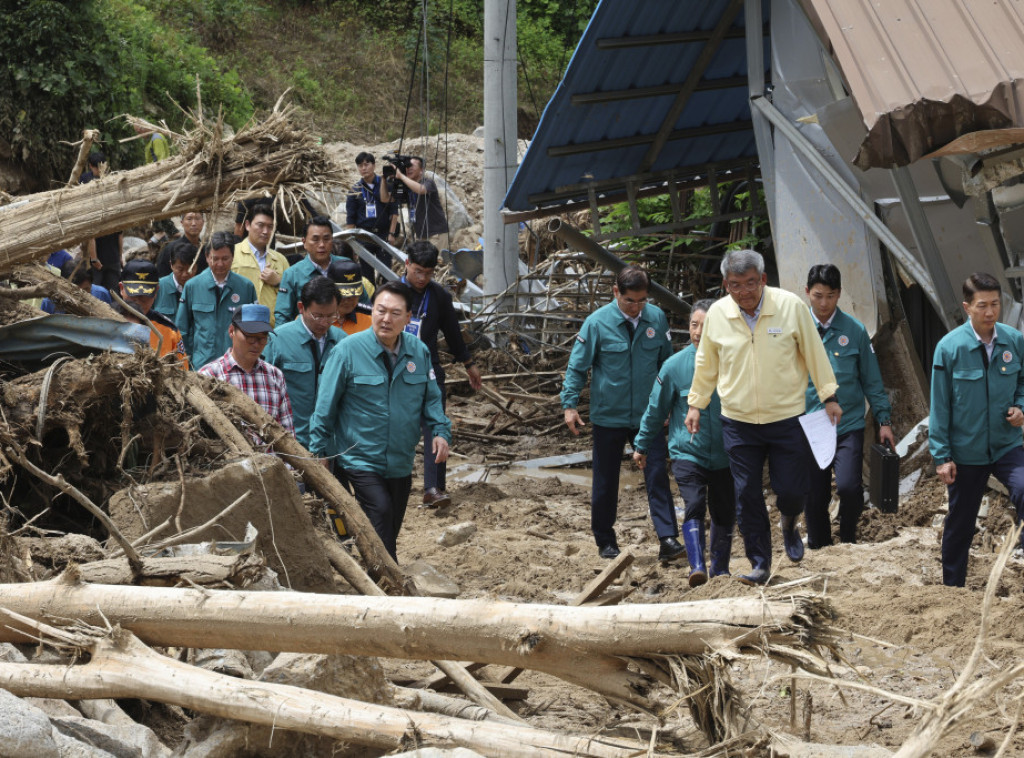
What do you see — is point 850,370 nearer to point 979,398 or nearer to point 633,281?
point 979,398

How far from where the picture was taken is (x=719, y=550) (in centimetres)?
725

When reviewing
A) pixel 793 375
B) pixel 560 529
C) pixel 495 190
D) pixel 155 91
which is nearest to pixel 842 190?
pixel 793 375

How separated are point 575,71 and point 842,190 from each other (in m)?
2.71

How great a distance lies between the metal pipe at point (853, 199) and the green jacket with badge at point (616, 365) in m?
1.80

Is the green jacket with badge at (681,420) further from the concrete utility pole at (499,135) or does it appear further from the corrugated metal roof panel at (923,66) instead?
the concrete utility pole at (499,135)

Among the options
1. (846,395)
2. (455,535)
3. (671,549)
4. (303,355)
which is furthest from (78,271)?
(846,395)

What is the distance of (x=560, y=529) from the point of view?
8945 millimetres

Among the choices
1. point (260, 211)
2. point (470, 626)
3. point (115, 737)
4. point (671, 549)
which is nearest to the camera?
point (470, 626)

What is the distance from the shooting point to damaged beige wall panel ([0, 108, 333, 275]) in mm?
6117

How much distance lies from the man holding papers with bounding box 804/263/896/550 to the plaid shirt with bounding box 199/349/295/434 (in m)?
3.27

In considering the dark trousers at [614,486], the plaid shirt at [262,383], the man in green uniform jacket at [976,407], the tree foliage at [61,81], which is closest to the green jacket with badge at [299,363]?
the plaid shirt at [262,383]

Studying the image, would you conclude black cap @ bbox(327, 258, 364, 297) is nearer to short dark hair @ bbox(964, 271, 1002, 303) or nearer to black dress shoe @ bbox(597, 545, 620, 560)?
black dress shoe @ bbox(597, 545, 620, 560)

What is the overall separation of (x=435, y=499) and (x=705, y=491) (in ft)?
8.67

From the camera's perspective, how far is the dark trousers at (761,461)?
6766 millimetres
